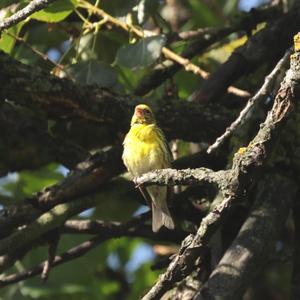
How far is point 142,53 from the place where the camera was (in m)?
3.88

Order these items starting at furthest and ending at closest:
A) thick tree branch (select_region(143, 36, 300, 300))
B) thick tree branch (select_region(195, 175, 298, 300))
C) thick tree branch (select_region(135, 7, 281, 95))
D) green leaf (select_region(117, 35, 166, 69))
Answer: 1. thick tree branch (select_region(135, 7, 281, 95))
2. green leaf (select_region(117, 35, 166, 69))
3. thick tree branch (select_region(195, 175, 298, 300))
4. thick tree branch (select_region(143, 36, 300, 300))

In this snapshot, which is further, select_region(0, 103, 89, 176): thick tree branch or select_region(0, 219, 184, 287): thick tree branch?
select_region(0, 103, 89, 176): thick tree branch

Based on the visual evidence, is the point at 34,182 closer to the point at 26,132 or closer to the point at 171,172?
the point at 26,132

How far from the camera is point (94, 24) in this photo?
4.04 meters

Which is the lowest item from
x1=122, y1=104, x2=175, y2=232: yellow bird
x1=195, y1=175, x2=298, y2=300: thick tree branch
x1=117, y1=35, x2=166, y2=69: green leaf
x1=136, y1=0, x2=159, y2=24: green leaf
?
x1=195, y1=175, x2=298, y2=300: thick tree branch

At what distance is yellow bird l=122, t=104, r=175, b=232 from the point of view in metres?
3.85

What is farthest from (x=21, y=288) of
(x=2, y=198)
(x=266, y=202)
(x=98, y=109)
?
(x=266, y=202)

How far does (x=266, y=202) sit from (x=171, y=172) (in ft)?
3.79

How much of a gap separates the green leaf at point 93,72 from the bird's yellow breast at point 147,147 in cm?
30

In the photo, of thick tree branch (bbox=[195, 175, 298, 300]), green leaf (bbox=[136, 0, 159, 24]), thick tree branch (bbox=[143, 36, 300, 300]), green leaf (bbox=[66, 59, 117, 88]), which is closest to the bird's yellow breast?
green leaf (bbox=[66, 59, 117, 88])

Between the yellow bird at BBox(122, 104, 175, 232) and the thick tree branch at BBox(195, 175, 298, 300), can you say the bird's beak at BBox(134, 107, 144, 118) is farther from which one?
the thick tree branch at BBox(195, 175, 298, 300)

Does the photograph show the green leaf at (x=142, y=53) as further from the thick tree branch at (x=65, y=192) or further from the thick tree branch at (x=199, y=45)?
the thick tree branch at (x=65, y=192)

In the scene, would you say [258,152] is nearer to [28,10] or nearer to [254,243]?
[254,243]

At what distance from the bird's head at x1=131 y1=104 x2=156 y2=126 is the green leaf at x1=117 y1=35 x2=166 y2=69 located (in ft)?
0.73
